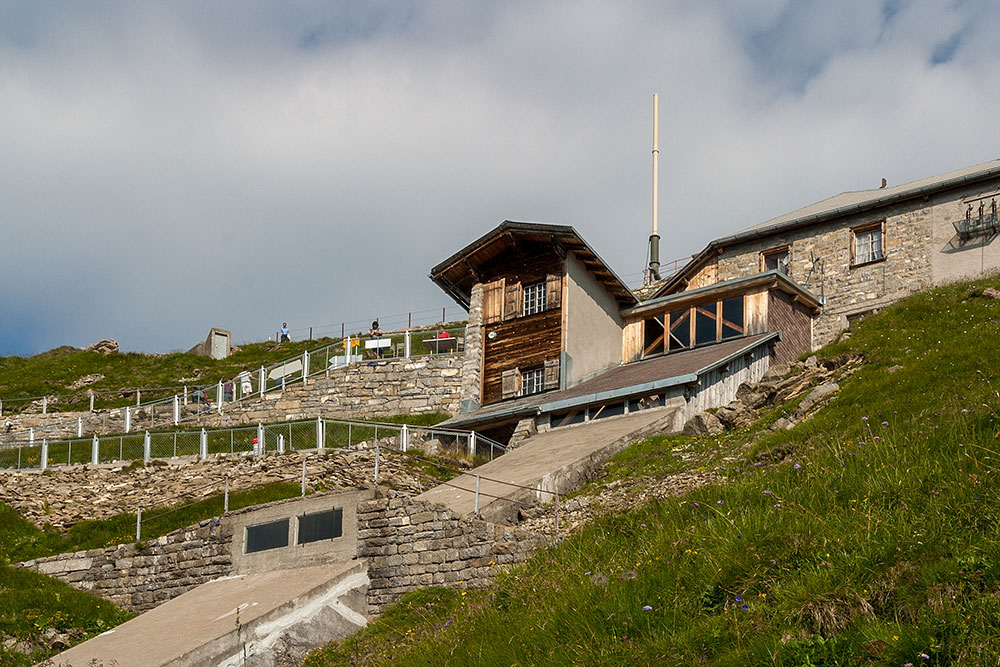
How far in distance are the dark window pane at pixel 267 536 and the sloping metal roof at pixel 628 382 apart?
9477 mm

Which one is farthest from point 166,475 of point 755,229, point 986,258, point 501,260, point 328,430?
point 986,258

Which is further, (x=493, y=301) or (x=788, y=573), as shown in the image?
(x=493, y=301)

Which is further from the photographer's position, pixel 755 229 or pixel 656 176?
pixel 656 176

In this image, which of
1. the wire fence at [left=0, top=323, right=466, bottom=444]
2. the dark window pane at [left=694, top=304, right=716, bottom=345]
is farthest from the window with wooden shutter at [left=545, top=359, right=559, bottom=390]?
the wire fence at [left=0, top=323, right=466, bottom=444]

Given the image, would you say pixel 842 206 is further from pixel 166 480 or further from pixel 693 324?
pixel 166 480

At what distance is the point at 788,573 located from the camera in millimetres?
13164

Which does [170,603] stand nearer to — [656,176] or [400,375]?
[400,375]

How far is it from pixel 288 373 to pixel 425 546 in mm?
19614

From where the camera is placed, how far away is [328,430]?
28625 mm

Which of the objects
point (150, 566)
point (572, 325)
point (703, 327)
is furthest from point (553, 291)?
point (150, 566)

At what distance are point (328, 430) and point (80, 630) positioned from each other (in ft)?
27.4

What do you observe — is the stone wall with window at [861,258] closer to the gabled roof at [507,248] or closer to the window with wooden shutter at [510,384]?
the gabled roof at [507,248]

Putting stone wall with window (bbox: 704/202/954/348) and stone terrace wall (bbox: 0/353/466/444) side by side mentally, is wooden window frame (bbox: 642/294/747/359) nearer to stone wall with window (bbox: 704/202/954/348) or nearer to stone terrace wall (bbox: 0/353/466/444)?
stone wall with window (bbox: 704/202/954/348)

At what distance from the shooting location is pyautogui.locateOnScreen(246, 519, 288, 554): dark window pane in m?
22.1
